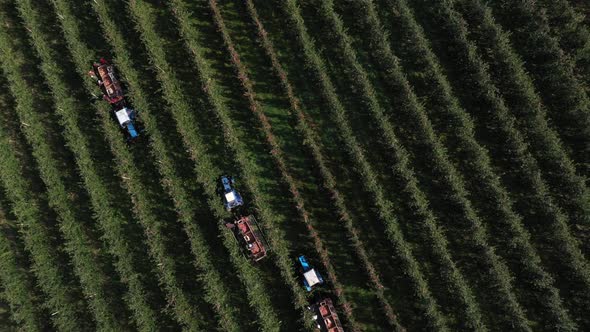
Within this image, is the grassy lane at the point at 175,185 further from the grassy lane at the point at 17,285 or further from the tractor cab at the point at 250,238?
the grassy lane at the point at 17,285

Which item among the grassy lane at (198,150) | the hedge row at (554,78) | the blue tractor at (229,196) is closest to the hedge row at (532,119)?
the hedge row at (554,78)

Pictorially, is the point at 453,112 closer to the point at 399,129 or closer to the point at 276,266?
the point at 399,129

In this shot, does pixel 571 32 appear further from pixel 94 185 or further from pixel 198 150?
pixel 94 185

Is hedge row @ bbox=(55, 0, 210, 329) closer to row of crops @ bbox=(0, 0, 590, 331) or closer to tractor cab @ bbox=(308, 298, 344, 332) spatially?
row of crops @ bbox=(0, 0, 590, 331)

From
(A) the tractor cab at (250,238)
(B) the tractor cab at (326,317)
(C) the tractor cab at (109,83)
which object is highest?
(C) the tractor cab at (109,83)

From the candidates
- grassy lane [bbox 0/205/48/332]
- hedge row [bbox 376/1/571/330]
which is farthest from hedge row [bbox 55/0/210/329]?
hedge row [bbox 376/1/571/330]

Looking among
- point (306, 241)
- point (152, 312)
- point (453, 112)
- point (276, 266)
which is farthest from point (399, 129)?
point (152, 312)
